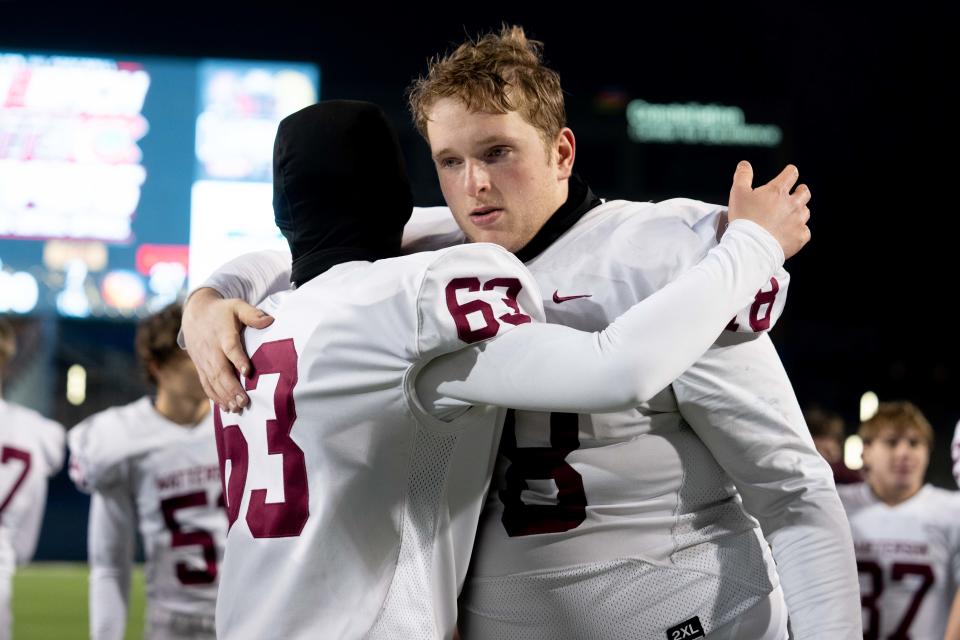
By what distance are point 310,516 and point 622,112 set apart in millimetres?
10467

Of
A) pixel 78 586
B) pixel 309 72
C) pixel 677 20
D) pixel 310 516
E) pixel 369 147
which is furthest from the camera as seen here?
pixel 677 20

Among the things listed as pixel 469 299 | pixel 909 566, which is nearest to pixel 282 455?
pixel 469 299

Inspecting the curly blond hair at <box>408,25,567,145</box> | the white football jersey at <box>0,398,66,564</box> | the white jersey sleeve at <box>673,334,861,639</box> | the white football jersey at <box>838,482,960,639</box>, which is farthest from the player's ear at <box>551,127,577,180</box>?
the white football jersey at <box>0,398,66,564</box>

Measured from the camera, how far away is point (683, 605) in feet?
5.61

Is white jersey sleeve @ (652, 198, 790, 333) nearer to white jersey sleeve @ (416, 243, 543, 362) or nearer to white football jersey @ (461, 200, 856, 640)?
white football jersey @ (461, 200, 856, 640)

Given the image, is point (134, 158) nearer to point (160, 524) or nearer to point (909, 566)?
point (160, 524)

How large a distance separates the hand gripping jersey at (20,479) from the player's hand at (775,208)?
11.2 ft

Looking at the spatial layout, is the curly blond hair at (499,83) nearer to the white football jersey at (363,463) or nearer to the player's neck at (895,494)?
the white football jersey at (363,463)

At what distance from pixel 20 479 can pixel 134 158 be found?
752cm

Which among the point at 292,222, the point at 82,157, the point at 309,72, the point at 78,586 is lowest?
the point at 78,586

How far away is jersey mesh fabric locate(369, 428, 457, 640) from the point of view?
162 centimetres

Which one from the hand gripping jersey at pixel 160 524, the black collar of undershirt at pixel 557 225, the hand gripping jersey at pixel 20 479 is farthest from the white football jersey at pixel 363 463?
the hand gripping jersey at pixel 20 479

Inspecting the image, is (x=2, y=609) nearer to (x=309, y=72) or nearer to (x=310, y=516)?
(x=310, y=516)

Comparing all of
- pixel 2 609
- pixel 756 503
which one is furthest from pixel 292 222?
pixel 2 609
